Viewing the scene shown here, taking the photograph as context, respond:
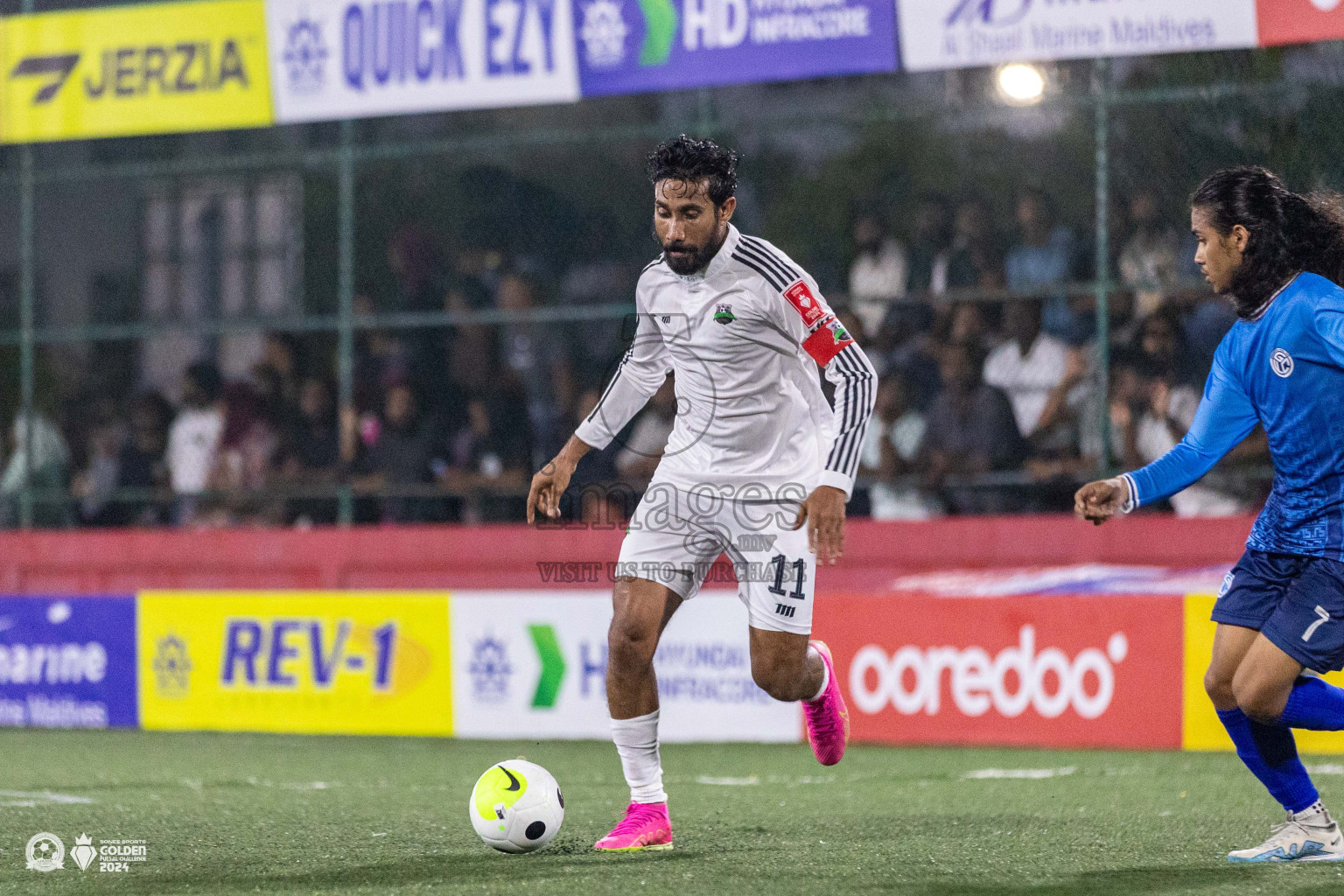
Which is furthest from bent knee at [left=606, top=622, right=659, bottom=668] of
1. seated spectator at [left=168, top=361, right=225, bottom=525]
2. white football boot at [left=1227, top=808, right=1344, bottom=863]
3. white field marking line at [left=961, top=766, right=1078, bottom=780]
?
seated spectator at [left=168, top=361, right=225, bottom=525]

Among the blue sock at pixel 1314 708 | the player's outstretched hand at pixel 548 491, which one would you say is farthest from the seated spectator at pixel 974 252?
the blue sock at pixel 1314 708

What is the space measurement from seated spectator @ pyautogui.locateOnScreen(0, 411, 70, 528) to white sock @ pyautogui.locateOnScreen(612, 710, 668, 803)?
859 centimetres

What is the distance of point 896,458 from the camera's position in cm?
1095

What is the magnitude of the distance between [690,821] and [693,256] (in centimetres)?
221

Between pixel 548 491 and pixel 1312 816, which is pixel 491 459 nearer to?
pixel 548 491

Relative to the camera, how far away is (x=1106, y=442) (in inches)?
416

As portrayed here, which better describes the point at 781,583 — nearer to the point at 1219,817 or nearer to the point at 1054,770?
the point at 1219,817

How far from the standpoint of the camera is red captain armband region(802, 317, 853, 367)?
18.5ft

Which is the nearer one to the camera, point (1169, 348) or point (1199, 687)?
point (1199, 687)

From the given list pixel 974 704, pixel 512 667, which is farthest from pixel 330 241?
pixel 974 704

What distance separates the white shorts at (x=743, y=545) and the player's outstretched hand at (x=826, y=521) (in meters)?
0.44

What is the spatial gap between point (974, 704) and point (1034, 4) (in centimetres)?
420

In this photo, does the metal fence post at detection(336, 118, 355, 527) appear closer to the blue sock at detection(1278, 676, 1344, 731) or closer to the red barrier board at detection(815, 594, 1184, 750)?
the red barrier board at detection(815, 594, 1184, 750)

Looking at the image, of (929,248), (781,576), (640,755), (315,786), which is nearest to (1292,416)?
(781,576)
